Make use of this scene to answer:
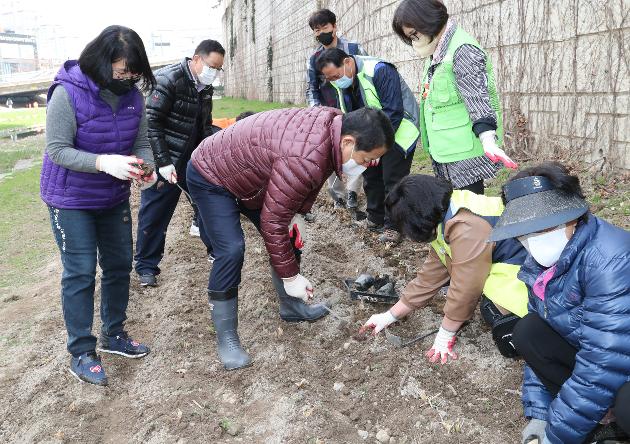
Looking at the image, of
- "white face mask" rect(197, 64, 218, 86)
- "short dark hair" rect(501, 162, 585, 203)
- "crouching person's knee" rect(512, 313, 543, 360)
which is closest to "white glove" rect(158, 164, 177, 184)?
"white face mask" rect(197, 64, 218, 86)

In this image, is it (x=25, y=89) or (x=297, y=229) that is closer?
(x=297, y=229)

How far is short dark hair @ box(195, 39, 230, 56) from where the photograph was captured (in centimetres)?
421

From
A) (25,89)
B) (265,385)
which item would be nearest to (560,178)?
(265,385)

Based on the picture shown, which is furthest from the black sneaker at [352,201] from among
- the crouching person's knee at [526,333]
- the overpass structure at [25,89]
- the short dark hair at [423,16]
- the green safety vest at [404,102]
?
the overpass structure at [25,89]

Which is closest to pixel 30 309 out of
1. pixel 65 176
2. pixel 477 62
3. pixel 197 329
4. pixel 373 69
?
pixel 197 329

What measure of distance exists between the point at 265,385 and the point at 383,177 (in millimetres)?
2230

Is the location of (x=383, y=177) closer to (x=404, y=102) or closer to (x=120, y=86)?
(x=404, y=102)

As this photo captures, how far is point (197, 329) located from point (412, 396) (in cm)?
152

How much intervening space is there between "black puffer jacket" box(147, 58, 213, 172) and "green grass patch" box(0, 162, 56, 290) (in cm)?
197

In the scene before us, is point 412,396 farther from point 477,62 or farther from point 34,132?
point 34,132

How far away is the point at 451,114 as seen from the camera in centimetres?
322

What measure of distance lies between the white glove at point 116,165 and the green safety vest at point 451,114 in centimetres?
171

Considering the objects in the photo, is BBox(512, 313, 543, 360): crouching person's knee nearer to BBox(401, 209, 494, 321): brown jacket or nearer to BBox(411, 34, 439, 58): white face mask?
BBox(401, 209, 494, 321): brown jacket

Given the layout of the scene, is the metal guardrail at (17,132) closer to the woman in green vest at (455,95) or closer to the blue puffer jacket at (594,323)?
the woman in green vest at (455,95)
